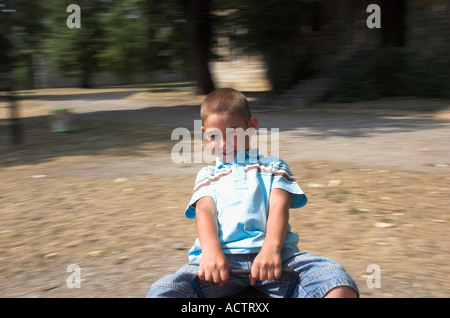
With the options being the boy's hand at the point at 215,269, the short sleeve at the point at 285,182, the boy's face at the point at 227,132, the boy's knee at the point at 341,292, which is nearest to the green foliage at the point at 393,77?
the short sleeve at the point at 285,182

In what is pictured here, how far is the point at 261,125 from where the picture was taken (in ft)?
37.1

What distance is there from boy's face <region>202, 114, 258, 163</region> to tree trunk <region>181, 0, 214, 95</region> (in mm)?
15958

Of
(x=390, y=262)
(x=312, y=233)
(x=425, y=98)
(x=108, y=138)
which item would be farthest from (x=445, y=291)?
(x=425, y=98)

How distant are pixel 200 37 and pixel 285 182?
660 inches

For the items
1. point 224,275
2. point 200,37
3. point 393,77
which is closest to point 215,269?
point 224,275

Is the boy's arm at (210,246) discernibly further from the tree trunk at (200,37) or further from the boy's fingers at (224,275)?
the tree trunk at (200,37)

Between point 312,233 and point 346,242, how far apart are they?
0.31 meters

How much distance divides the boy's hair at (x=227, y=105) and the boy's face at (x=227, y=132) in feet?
0.06

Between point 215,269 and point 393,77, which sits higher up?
point 393,77

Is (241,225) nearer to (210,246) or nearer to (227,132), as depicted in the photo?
(210,246)

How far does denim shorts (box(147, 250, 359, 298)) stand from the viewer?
2188 mm

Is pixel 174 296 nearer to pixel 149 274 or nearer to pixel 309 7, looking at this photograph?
pixel 149 274

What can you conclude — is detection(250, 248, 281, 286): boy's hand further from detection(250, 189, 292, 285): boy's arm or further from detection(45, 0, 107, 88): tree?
detection(45, 0, 107, 88): tree

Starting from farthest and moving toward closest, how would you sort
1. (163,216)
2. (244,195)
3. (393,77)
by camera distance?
(393,77) < (163,216) < (244,195)
